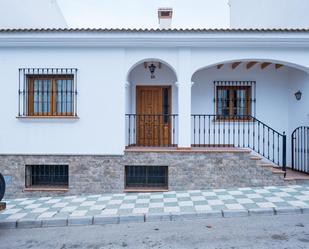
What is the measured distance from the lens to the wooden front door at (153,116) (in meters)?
8.66

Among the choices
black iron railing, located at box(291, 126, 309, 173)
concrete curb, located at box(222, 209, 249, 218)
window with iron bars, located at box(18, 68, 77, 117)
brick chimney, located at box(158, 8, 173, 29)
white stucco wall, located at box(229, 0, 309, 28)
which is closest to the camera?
concrete curb, located at box(222, 209, 249, 218)

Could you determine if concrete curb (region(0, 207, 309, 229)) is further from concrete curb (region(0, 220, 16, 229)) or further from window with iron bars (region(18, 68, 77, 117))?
window with iron bars (region(18, 68, 77, 117))

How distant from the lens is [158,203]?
230 inches

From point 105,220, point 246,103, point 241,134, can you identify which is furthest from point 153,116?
point 105,220

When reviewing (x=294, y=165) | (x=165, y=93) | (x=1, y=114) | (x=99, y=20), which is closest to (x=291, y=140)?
(x=294, y=165)

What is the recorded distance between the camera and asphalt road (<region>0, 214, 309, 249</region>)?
3914mm

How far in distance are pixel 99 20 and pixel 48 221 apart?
59.0 ft

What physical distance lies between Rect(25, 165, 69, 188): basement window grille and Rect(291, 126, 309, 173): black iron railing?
24.8 ft

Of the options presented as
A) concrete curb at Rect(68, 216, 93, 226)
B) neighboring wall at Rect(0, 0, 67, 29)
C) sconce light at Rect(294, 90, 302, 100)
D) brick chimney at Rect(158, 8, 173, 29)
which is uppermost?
neighboring wall at Rect(0, 0, 67, 29)

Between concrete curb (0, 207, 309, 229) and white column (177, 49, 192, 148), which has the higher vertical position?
white column (177, 49, 192, 148)

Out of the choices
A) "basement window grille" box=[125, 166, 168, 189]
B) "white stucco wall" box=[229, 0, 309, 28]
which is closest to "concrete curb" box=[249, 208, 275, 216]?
"basement window grille" box=[125, 166, 168, 189]

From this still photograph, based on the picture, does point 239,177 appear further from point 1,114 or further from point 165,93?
point 1,114

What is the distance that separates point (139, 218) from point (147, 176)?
7.78 feet

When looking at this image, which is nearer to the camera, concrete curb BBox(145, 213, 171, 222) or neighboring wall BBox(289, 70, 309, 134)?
concrete curb BBox(145, 213, 171, 222)
